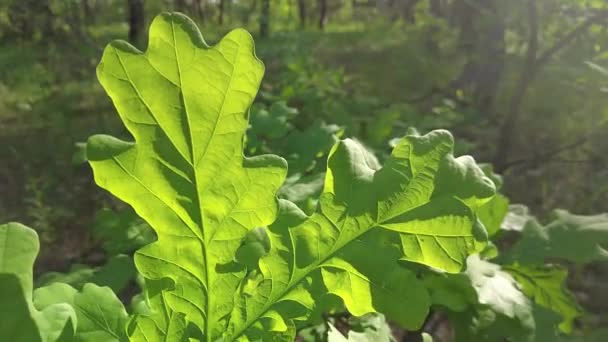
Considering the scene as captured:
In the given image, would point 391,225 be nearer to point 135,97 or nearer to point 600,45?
point 135,97

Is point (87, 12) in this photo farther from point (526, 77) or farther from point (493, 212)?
point (493, 212)

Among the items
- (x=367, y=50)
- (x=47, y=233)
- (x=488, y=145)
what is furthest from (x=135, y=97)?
(x=367, y=50)

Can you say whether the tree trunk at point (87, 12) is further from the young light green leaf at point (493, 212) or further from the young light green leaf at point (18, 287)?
the young light green leaf at point (18, 287)

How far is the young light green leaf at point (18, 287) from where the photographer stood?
1.92ft

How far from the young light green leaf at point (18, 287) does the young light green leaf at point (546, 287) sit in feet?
3.04

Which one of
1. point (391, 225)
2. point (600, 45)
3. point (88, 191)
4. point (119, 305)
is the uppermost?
point (391, 225)

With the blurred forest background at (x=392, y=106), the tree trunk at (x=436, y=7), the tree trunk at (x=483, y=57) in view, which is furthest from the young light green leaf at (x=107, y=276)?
the tree trunk at (x=436, y=7)

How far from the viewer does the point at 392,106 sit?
10.6 ft

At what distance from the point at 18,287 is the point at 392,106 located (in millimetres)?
2789

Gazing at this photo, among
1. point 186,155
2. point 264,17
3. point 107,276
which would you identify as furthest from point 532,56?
point 264,17

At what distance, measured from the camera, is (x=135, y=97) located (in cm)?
59

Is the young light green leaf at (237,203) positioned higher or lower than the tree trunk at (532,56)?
higher

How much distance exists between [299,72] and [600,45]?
2.08 metres

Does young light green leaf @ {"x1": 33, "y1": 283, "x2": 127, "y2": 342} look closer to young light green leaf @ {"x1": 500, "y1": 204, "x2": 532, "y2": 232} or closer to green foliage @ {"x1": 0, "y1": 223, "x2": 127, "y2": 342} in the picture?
→ green foliage @ {"x1": 0, "y1": 223, "x2": 127, "y2": 342}
